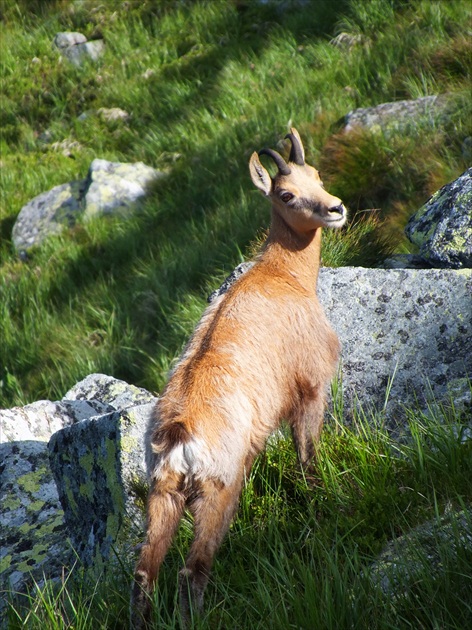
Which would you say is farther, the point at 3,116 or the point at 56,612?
the point at 3,116

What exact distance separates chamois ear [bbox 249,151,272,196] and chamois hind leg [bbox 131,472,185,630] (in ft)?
A: 7.07

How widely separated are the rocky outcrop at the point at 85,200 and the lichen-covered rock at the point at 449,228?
16.9ft

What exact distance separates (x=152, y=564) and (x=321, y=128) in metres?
6.04

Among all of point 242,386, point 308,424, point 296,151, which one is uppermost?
point 296,151

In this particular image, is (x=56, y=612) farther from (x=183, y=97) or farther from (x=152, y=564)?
(x=183, y=97)

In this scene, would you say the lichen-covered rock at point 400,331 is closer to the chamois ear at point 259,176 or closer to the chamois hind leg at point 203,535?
the chamois ear at point 259,176

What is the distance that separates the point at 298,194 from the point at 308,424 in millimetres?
1456

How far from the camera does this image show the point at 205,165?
388 inches

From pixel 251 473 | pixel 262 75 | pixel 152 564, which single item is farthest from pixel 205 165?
pixel 152 564

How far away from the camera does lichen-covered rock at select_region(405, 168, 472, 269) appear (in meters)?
5.48

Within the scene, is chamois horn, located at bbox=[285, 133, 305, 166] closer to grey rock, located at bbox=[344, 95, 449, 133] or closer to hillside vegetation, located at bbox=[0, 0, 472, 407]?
hillside vegetation, located at bbox=[0, 0, 472, 407]

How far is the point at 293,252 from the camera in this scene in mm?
4941

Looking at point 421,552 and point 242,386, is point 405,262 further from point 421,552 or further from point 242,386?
point 421,552

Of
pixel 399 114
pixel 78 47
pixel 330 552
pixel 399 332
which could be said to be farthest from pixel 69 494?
pixel 78 47
